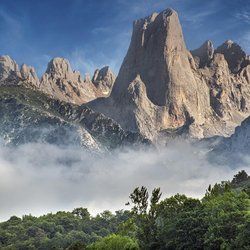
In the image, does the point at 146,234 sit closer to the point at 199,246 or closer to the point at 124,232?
the point at 199,246

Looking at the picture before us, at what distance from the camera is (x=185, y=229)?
328ft

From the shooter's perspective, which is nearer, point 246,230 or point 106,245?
point 246,230

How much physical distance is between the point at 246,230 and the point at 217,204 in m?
29.3

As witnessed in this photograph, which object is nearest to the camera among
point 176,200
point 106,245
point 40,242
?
point 106,245

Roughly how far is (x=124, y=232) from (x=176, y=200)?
2353 centimetres

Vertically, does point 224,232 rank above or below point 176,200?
below

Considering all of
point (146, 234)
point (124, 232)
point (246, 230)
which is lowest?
point (246, 230)

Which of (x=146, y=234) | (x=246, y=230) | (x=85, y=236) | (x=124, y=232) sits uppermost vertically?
(x=85, y=236)

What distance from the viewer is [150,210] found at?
106 metres

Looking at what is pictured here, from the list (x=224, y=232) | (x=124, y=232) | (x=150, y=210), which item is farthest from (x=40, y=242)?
(x=224, y=232)

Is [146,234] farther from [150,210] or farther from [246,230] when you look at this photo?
[246,230]

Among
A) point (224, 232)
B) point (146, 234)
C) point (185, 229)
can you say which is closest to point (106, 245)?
point (146, 234)

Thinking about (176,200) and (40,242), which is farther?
(40,242)

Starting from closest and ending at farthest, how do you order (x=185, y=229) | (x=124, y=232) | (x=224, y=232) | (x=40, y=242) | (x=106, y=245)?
(x=224, y=232)
(x=185, y=229)
(x=106, y=245)
(x=124, y=232)
(x=40, y=242)
